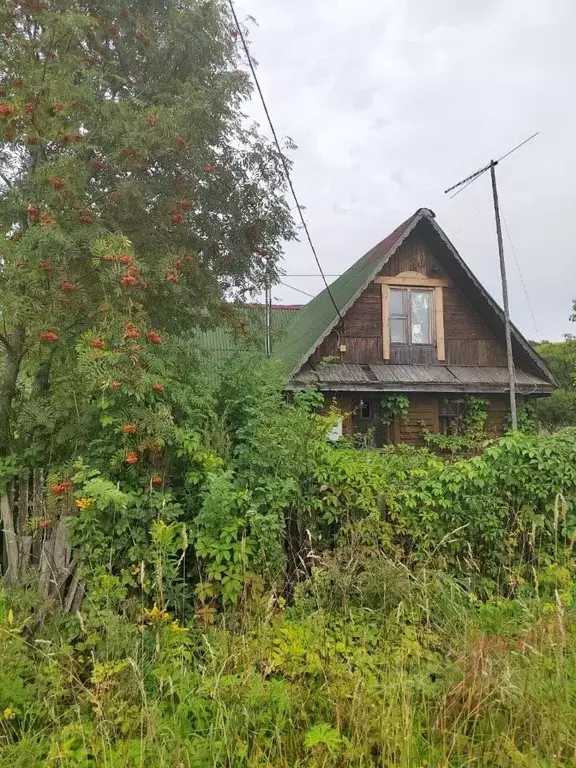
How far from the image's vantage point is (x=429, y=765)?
2.18 m

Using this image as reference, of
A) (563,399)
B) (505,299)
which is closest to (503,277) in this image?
(505,299)

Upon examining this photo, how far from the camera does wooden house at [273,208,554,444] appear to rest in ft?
37.0

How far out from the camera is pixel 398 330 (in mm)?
12016

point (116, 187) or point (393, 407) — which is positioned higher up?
point (116, 187)

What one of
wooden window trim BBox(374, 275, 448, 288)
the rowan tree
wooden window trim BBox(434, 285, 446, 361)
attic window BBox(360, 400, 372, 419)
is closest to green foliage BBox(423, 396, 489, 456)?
wooden window trim BBox(434, 285, 446, 361)

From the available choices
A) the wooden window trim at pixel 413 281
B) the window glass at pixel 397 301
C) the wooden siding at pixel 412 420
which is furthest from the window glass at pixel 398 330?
the wooden siding at pixel 412 420

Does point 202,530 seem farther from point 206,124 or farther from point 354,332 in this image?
point 354,332

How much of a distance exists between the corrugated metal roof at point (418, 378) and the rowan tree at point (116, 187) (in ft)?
15.7

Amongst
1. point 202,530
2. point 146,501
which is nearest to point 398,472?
point 202,530

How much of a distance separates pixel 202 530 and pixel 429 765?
217cm

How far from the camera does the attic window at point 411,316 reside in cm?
1198

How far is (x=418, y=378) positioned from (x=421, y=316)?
1.82 metres

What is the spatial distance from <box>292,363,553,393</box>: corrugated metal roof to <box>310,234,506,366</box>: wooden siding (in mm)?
241

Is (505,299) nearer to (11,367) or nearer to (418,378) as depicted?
(418,378)
